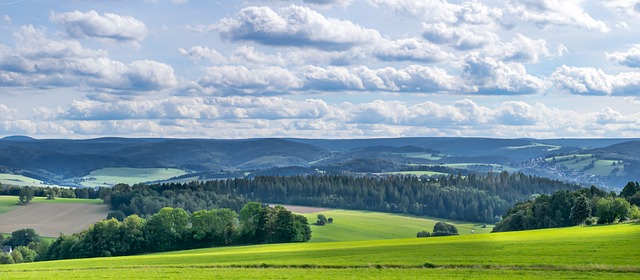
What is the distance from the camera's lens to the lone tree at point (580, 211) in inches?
4722

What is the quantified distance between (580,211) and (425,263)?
68246 millimetres

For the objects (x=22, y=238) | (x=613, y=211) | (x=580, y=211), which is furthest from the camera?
(x=22, y=238)

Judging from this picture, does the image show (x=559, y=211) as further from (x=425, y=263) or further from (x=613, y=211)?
(x=425, y=263)

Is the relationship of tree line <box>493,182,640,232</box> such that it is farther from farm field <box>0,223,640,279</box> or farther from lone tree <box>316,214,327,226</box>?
lone tree <box>316,214,327,226</box>

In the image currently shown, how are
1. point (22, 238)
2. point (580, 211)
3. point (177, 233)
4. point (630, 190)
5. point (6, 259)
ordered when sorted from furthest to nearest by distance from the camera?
point (22, 238) → point (630, 190) → point (6, 259) → point (177, 233) → point (580, 211)

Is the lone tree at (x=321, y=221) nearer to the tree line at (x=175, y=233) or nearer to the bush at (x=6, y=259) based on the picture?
the tree line at (x=175, y=233)

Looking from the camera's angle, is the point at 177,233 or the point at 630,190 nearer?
the point at 177,233

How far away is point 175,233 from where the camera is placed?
126 m

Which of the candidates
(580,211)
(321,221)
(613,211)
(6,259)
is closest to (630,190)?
(580,211)

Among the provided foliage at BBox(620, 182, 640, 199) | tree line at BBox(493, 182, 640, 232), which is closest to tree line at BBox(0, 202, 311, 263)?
tree line at BBox(493, 182, 640, 232)

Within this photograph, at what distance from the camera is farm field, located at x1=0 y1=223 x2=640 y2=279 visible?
54.1 metres

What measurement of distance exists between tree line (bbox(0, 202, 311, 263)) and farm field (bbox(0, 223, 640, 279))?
47018mm

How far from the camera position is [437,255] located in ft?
215

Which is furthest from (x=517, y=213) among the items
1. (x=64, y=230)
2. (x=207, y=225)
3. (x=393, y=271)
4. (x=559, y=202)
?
(x=64, y=230)
